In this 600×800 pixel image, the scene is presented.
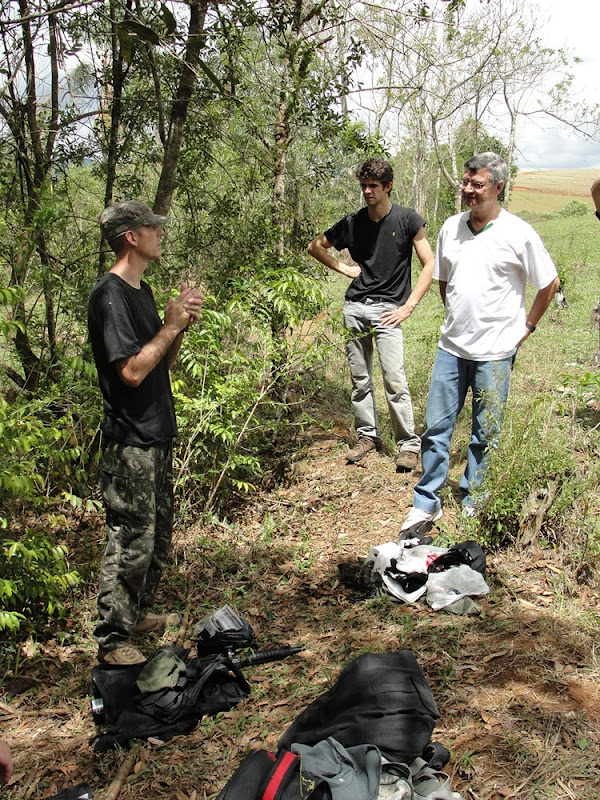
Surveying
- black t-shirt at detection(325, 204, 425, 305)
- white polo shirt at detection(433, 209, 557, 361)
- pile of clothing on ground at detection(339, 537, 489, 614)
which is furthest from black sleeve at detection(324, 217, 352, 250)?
pile of clothing on ground at detection(339, 537, 489, 614)

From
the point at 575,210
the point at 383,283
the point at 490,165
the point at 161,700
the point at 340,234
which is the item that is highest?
the point at 490,165

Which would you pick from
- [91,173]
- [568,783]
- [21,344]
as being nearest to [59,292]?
[21,344]

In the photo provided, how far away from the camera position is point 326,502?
5168 millimetres

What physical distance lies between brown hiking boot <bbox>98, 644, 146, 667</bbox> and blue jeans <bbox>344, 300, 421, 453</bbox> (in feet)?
9.20

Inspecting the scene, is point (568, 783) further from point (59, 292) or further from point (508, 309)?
point (59, 292)

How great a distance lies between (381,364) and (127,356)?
2764 millimetres

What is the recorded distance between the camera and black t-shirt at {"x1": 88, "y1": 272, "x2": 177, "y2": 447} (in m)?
2.95

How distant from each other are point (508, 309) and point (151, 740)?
10.3 ft

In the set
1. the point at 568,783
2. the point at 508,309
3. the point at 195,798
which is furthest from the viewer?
the point at 508,309

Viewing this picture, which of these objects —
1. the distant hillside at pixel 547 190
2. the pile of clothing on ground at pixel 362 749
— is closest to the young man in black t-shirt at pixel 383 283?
the pile of clothing on ground at pixel 362 749

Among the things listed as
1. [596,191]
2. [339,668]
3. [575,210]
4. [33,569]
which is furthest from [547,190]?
[33,569]

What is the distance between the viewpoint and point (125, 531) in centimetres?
323

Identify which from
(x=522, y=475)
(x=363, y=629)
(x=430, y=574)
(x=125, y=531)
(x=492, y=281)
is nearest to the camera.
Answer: (x=125, y=531)

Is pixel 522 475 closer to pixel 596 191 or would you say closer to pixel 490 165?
pixel 596 191
